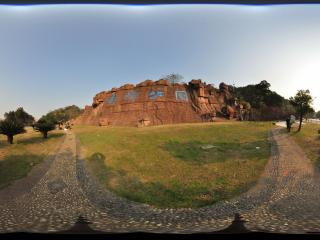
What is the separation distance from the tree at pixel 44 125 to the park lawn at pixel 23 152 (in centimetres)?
6

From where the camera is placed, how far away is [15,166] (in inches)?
158

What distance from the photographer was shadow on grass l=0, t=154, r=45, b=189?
154 inches

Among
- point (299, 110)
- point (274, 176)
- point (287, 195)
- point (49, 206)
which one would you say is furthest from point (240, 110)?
point (49, 206)

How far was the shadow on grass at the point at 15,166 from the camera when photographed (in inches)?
154

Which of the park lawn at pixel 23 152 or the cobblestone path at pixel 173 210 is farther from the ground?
the park lawn at pixel 23 152

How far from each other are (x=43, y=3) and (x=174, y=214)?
3111mm

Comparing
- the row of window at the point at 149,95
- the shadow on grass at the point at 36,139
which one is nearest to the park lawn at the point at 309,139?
the row of window at the point at 149,95

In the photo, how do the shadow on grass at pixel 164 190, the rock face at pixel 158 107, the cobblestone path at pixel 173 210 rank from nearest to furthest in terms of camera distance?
1. the cobblestone path at pixel 173 210
2. the shadow on grass at pixel 164 190
3. the rock face at pixel 158 107

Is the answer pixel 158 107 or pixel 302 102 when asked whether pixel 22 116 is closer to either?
pixel 158 107

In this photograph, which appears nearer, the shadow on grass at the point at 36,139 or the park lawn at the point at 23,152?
the park lawn at the point at 23,152

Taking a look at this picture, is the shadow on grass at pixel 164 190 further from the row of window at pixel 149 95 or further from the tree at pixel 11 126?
the tree at pixel 11 126

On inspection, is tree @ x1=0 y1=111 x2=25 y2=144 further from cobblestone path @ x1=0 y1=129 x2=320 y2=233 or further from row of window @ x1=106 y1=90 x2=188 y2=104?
row of window @ x1=106 y1=90 x2=188 y2=104

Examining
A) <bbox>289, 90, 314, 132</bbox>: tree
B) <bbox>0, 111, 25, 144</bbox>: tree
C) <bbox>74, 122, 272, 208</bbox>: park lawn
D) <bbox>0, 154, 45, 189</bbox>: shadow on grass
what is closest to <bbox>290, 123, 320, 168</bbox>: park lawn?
<bbox>289, 90, 314, 132</bbox>: tree
